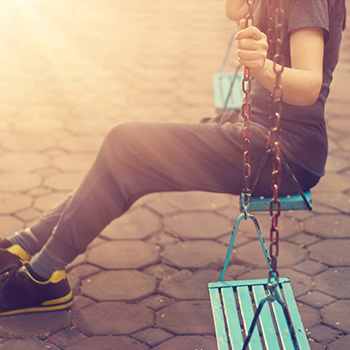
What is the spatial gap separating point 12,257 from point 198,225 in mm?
1144

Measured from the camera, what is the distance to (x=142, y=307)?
3104mm

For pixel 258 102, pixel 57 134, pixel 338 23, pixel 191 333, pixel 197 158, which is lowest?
pixel 191 333

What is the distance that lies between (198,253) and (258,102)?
40.7 inches

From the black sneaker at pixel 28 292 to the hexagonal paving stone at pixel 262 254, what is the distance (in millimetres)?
957

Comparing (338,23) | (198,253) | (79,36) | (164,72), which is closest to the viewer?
(338,23)

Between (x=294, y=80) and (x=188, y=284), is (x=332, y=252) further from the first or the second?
(x=294, y=80)

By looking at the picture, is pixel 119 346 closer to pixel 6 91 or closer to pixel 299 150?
pixel 299 150

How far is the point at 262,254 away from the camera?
11.7 feet

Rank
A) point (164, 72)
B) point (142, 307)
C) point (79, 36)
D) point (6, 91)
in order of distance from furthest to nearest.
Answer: point (79, 36) < point (164, 72) < point (6, 91) < point (142, 307)

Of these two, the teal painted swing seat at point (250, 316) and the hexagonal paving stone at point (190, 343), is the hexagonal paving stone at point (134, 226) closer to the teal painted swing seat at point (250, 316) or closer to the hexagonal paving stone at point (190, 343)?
the hexagonal paving stone at point (190, 343)

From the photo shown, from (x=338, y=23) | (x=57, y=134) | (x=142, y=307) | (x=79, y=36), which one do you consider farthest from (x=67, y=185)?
(x=79, y=36)

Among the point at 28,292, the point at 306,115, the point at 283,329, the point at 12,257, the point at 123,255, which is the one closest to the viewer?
the point at 283,329

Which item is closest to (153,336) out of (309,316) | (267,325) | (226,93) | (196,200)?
(267,325)

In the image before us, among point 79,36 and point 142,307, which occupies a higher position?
point 79,36
